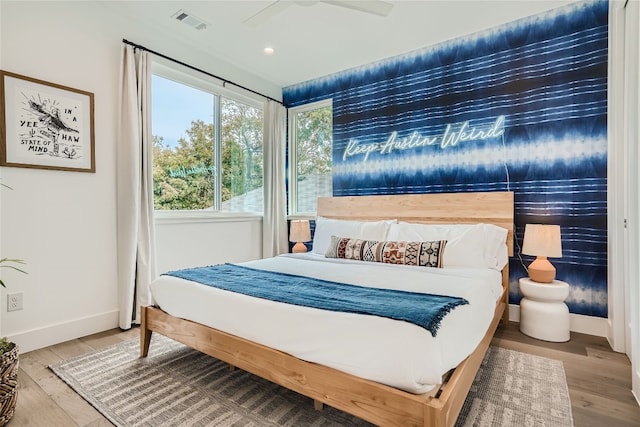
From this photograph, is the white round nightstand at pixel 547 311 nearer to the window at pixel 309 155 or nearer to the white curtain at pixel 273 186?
the window at pixel 309 155

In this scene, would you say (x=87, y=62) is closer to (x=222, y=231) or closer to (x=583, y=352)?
(x=222, y=231)

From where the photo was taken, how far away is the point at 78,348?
2.42 meters

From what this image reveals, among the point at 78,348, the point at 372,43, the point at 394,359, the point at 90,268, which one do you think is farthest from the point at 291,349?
the point at 372,43

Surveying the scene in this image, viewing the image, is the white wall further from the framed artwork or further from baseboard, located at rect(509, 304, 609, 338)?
baseboard, located at rect(509, 304, 609, 338)

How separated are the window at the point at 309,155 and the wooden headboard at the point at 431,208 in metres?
0.39

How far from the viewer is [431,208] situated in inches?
129

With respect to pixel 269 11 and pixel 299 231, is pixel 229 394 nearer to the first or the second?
pixel 299 231

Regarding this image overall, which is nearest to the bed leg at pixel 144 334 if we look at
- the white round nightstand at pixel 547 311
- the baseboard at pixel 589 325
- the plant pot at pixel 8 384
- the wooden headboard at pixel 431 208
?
the plant pot at pixel 8 384

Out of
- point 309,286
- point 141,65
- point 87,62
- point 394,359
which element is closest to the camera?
point 394,359

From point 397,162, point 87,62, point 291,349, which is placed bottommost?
point 291,349

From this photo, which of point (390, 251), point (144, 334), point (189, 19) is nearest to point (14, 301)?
point (144, 334)

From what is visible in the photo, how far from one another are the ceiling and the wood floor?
107 inches

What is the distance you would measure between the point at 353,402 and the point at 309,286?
0.76m

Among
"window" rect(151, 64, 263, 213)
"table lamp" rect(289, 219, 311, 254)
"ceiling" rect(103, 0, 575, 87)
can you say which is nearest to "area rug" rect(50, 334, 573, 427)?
"window" rect(151, 64, 263, 213)
